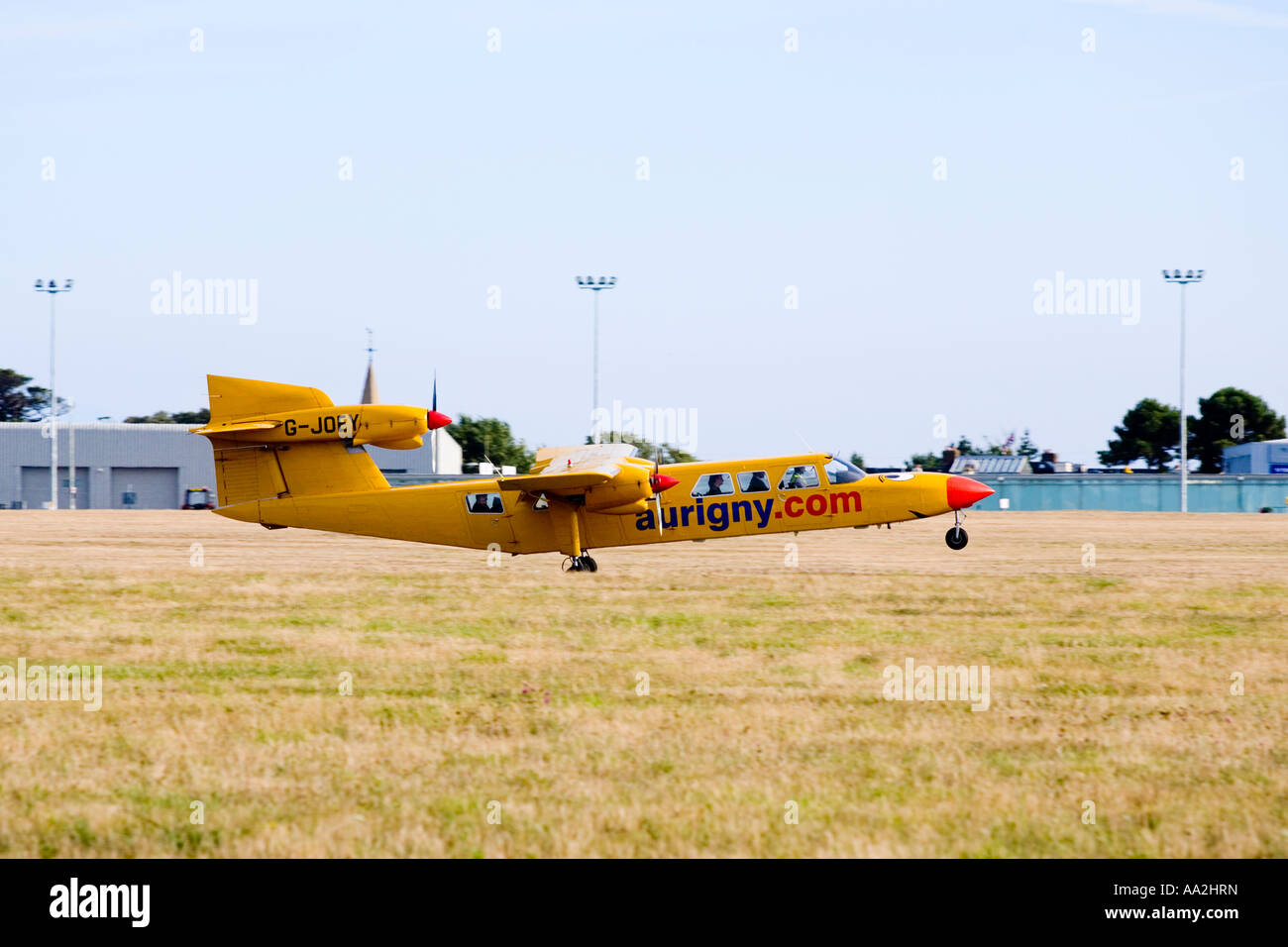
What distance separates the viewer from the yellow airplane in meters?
25.1

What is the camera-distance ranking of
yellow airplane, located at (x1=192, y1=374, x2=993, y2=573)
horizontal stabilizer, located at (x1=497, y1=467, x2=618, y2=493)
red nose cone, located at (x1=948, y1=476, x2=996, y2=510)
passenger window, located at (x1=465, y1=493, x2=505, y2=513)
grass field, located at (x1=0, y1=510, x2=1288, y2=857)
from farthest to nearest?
passenger window, located at (x1=465, y1=493, x2=505, y2=513) < red nose cone, located at (x1=948, y1=476, x2=996, y2=510) < yellow airplane, located at (x1=192, y1=374, x2=993, y2=573) < horizontal stabilizer, located at (x1=497, y1=467, x2=618, y2=493) < grass field, located at (x1=0, y1=510, x2=1288, y2=857)

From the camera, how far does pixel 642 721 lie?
1077 cm

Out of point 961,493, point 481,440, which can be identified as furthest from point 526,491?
point 481,440

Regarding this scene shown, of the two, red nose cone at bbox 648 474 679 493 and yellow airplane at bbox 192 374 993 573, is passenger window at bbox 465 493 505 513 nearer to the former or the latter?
yellow airplane at bbox 192 374 993 573

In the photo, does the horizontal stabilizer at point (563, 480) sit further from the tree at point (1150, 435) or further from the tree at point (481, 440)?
the tree at point (1150, 435)

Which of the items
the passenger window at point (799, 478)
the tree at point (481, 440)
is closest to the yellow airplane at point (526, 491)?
the passenger window at point (799, 478)

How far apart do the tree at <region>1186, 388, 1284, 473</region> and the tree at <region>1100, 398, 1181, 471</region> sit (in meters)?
2.17

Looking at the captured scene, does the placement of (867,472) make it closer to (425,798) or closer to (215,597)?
(215,597)

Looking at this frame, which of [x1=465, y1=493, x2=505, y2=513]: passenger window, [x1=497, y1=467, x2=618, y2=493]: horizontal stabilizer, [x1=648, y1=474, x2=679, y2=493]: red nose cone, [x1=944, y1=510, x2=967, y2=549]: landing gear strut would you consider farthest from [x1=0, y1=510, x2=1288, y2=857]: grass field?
[x1=944, y1=510, x2=967, y2=549]: landing gear strut

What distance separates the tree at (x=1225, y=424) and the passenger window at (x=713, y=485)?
116551mm

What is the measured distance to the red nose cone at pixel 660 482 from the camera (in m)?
25.1

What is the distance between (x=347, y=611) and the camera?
18281 millimetres
